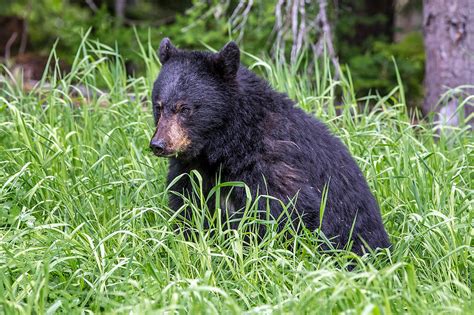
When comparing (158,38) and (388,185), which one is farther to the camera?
(158,38)

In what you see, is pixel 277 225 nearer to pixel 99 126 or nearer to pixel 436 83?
pixel 99 126

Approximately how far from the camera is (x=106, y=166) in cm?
511

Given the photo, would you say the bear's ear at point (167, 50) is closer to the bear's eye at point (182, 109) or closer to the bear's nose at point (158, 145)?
the bear's eye at point (182, 109)

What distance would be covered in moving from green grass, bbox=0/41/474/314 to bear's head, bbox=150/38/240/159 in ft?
1.00

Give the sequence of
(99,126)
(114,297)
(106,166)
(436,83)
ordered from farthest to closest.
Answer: (436,83)
(99,126)
(106,166)
(114,297)

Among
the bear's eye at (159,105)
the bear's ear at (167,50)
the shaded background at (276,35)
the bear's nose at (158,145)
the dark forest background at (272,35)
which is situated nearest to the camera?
the bear's nose at (158,145)

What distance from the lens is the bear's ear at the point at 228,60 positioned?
4.59 metres

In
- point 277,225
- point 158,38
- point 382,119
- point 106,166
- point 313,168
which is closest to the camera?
point 277,225

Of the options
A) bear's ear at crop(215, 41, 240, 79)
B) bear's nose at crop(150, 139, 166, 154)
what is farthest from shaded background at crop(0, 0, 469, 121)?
bear's nose at crop(150, 139, 166, 154)

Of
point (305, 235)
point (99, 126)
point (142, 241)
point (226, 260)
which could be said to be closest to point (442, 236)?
point (305, 235)

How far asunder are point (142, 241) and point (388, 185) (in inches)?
75.7

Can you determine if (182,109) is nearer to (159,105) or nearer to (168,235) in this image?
(159,105)

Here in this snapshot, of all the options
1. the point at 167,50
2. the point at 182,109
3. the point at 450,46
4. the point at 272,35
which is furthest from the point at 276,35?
the point at 182,109

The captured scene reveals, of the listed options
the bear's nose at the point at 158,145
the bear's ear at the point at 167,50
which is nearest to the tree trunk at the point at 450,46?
the bear's ear at the point at 167,50
